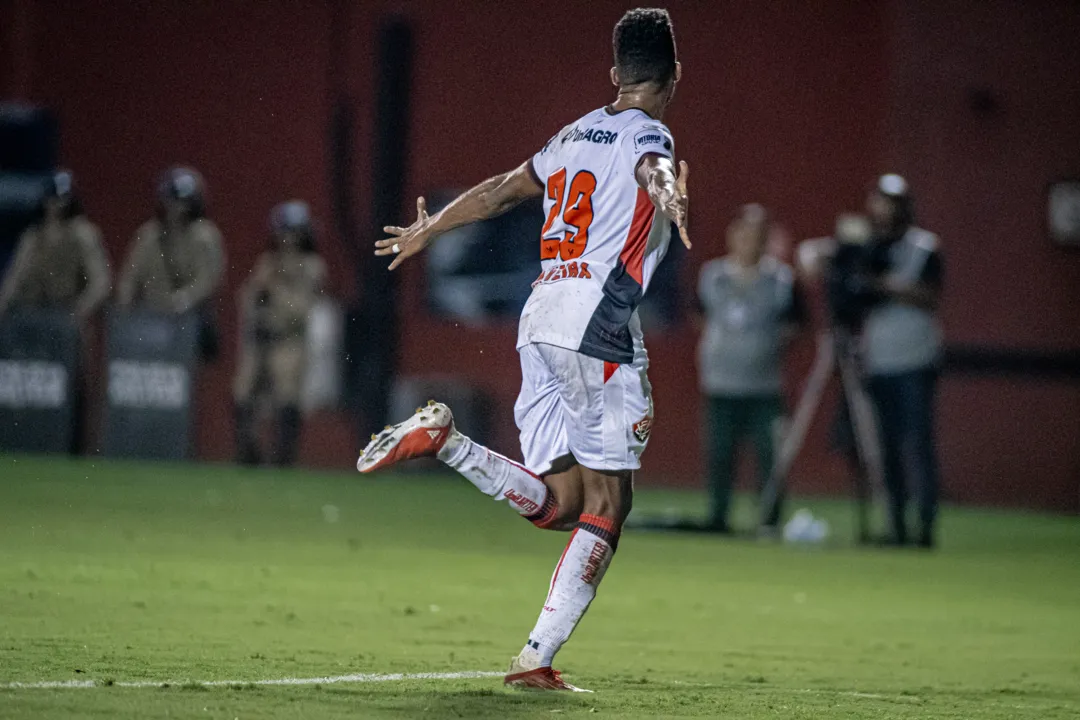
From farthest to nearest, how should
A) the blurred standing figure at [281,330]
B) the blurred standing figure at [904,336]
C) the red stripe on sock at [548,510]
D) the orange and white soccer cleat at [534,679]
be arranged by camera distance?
1. the blurred standing figure at [281,330]
2. the blurred standing figure at [904,336]
3. the red stripe on sock at [548,510]
4. the orange and white soccer cleat at [534,679]

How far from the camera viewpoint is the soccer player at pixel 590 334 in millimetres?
6578

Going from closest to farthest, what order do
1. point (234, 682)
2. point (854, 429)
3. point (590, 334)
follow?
point (234, 682) < point (590, 334) < point (854, 429)

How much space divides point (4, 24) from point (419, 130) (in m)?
4.91

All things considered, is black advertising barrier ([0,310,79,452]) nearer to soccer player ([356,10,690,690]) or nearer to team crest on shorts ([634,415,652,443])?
soccer player ([356,10,690,690])

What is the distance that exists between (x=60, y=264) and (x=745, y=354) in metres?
7.35

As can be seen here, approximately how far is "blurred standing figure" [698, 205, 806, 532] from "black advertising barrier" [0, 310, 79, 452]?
22.6ft

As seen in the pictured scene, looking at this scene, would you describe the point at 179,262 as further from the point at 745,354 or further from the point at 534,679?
the point at 534,679

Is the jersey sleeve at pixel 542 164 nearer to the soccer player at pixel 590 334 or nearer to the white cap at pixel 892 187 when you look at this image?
the soccer player at pixel 590 334

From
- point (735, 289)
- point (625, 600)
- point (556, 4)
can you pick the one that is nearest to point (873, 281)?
point (735, 289)

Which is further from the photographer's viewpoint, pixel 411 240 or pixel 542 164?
pixel 411 240

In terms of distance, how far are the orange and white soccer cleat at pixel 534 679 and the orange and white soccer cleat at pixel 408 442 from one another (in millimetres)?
838

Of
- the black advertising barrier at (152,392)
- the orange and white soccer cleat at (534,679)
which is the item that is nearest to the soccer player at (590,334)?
the orange and white soccer cleat at (534,679)

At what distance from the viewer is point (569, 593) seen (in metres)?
6.54

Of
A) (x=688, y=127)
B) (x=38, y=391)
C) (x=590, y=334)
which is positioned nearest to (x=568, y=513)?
(x=590, y=334)
